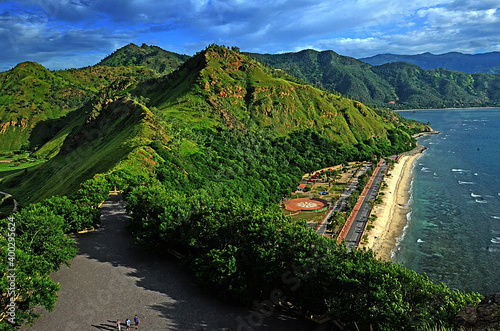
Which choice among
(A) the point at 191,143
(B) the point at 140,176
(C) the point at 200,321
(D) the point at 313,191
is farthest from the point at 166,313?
(D) the point at 313,191

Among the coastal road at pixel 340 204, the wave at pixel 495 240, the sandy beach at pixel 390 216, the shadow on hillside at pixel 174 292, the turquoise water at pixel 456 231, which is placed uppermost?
the shadow on hillside at pixel 174 292

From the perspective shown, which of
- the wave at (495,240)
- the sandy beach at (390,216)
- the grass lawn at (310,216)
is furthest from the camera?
the grass lawn at (310,216)

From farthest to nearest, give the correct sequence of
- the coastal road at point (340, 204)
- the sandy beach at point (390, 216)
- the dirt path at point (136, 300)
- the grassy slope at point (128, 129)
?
the coastal road at point (340, 204), the sandy beach at point (390, 216), the grassy slope at point (128, 129), the dirt path at point (136, 300)

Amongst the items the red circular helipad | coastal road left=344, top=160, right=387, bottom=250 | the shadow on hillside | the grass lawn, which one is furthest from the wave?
the shadow on hillside

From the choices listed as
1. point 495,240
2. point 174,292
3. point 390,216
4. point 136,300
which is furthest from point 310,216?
point 136,300

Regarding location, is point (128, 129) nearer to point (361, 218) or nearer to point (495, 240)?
point (361, 218)

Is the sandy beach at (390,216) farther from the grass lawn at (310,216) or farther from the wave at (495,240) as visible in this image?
the wave at (495,240)

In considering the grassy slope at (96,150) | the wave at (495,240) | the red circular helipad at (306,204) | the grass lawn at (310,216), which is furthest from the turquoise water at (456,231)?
the grassy slope at (96,150)

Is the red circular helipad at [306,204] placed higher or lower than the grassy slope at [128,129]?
lower
